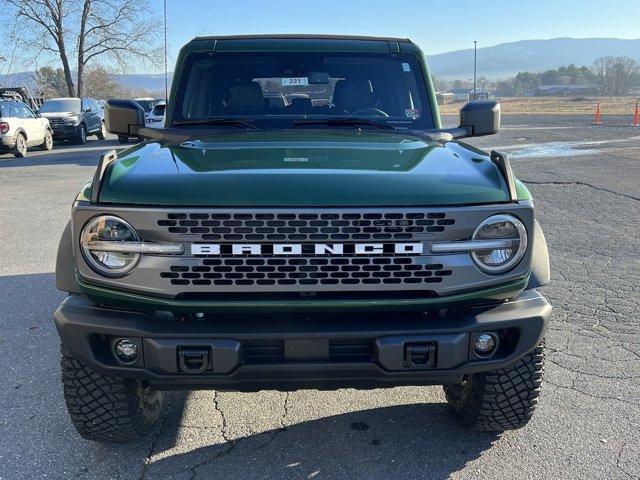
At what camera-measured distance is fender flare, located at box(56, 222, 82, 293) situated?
2529mm

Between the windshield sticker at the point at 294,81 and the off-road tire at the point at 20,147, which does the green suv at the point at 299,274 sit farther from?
the off-road tire at the point at 20,147

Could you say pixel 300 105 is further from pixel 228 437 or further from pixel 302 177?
pixel 228 437

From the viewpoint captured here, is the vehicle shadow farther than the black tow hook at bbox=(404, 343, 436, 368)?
Yes

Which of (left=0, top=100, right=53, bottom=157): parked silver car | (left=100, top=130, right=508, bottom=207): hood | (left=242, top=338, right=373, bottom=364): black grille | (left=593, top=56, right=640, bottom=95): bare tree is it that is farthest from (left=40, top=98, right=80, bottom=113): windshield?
(left=593, top=56, right=640, bottom=95): bare tree

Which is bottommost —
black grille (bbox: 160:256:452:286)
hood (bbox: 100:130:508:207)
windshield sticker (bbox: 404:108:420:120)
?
black grille (bbox: 160:256:452:286)

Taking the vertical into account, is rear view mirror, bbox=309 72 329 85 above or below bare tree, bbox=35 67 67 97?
below

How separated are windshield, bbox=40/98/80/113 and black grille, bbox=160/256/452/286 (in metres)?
21.0

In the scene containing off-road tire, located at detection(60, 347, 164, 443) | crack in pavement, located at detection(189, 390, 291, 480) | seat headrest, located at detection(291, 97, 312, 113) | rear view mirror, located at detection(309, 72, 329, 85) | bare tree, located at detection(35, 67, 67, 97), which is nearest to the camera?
off-road tire, located at detection(60, 347, 164, 443)

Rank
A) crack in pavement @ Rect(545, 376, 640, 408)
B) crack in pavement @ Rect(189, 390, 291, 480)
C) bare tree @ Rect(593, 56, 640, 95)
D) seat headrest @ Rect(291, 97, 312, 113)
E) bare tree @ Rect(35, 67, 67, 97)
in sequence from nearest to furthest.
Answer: crack in pavement @ Rect(189, 390, 291, 480), crack in pavement @ Rect(545, 376, 640, 408), seat headrest @ Rect(291, 97, 312, 113), bare tree @ Rect(35, 67, 67, 97), bare tree @ Rect(593, 56, 640, 95)

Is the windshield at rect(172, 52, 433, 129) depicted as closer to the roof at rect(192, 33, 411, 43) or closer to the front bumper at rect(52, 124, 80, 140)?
the roof at rect(192, 33, 411, 43)

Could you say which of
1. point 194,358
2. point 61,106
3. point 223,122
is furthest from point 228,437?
point 61,106

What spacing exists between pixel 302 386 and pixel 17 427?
1.60 metres

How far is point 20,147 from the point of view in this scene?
54.8 ft

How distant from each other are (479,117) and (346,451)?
87.8 inches
